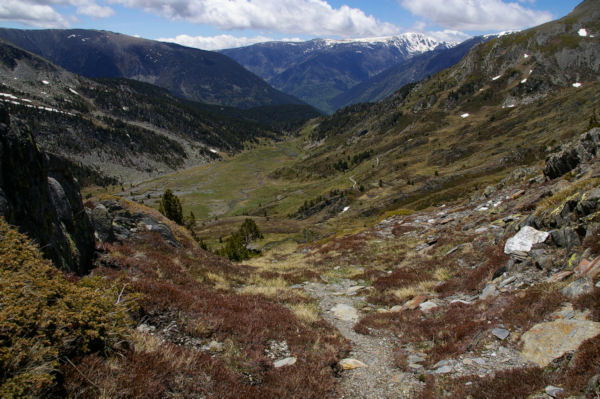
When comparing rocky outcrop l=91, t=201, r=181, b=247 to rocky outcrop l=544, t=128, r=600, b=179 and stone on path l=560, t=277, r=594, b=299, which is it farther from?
rocky outcrop l=544, t=128, r=600, b=179

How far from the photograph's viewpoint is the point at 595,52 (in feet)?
588

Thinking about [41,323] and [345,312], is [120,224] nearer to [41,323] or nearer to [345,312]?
[345,312]

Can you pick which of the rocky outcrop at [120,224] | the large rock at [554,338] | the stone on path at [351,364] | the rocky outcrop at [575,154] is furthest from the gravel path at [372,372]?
the rocky outcrop at [575,154]

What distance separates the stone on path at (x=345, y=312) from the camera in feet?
45.3

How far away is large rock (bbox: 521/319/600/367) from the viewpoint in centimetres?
693

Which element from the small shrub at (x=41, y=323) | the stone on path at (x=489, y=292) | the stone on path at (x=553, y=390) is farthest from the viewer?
the stone on path at (x=489, y=292)

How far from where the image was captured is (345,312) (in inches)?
571

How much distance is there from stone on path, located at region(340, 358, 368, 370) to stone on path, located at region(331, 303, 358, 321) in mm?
4457

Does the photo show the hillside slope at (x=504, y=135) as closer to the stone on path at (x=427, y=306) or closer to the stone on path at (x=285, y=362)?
the stone on path at (x=427, y=306)

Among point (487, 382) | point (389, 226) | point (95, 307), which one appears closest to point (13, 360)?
point (95, 307)

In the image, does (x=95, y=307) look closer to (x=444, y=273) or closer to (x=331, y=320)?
(x=331, y=320)

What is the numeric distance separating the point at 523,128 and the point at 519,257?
164306 millimetres

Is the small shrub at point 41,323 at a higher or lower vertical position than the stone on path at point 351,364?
higher

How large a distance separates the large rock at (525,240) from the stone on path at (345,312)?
305 inches
